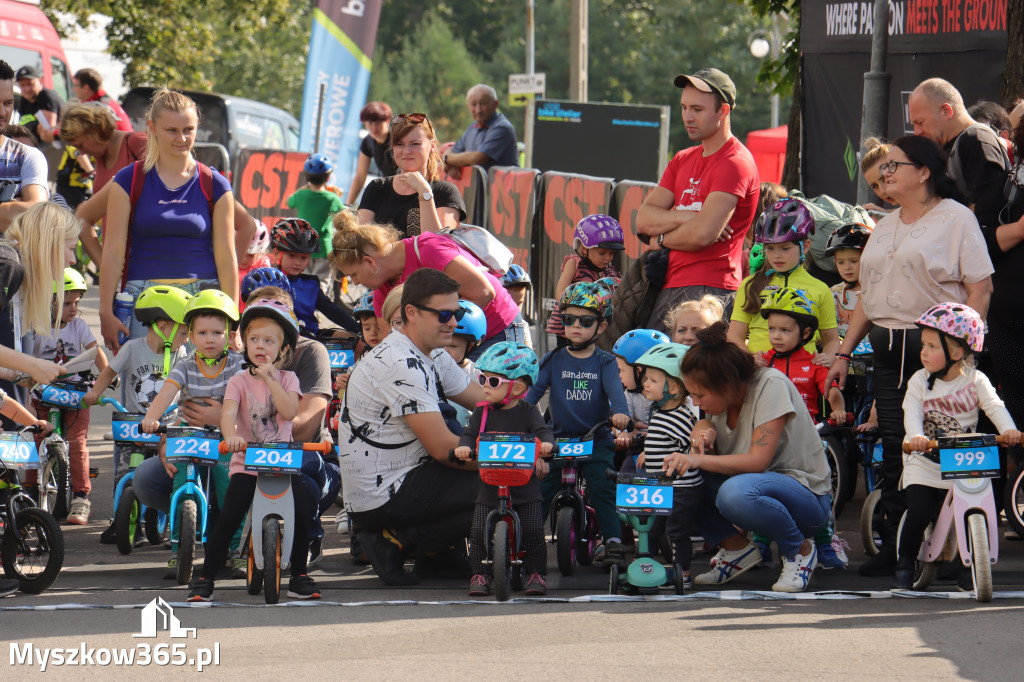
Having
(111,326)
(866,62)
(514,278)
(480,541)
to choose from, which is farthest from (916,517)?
(866,62)

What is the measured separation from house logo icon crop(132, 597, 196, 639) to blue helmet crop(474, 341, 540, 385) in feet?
5.90

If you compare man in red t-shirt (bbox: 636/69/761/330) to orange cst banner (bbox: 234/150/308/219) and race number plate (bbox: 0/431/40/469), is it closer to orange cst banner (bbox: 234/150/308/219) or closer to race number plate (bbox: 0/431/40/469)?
race number plate (bbox: 0/431/40/469)

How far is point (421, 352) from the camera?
22.9 ft

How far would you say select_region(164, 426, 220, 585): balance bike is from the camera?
6676 millimetres

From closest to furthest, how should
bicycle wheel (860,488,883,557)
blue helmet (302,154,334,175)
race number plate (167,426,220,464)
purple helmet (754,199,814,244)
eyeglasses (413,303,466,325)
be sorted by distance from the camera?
race number plate (167,426,220,464) < eyeglasses (413,303,466,325) < bicycle wheel (860,488,883,557) < purple helmet (754,199,814,244) < blue helmet (302,154,334,175)

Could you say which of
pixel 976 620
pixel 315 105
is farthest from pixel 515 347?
pixel 315 105

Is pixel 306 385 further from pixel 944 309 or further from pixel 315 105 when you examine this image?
pixel 315 105

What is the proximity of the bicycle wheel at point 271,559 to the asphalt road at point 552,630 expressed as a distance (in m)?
0.07

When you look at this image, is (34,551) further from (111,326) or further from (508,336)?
(508,336)

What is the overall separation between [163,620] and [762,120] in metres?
53.4

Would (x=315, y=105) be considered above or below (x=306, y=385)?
above

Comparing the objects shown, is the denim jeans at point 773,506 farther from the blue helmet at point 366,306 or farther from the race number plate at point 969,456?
the blue helmet at point 366,306

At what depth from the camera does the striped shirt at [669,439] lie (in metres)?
6.74

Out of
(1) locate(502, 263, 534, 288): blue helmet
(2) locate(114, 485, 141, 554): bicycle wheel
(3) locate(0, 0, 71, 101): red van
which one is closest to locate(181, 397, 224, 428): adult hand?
(2) locate(114, 485, 141, 554): bicycle wheel
